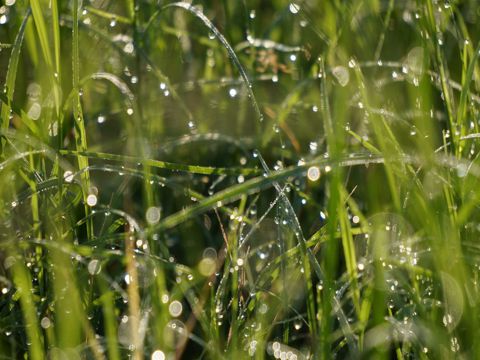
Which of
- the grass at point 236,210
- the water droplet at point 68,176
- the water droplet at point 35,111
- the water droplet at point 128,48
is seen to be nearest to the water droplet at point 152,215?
the grass at point 236,210

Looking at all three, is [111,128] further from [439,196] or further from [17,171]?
[439,196]

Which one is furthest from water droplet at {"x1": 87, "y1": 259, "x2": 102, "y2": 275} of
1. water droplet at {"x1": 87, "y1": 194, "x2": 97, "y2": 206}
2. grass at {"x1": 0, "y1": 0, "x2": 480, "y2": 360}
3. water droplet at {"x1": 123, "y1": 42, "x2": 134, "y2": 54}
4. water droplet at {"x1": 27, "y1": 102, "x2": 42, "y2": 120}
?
water droplet at {"x1": 123, "y1": 42, "x2": 134, "y2": 54}

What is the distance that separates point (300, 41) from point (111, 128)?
1.48 ft

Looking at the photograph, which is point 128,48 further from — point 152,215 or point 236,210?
point 152,215

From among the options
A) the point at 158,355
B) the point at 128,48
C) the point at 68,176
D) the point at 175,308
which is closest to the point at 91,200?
the point at 68,176

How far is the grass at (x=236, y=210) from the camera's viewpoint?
Answer: 2.86ft

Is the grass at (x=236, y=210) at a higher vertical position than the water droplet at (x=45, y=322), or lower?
higher

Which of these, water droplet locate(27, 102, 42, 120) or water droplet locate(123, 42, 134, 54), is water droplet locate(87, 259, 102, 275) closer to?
water droplet locate(27, 102, 42, 120)

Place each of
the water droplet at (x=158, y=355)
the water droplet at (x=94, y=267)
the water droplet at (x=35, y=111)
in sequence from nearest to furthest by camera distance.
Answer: the water droplet at (x=158, y=355) → the water droplet at (x=94, y=267) → the water droplet at (x=35, y=111)

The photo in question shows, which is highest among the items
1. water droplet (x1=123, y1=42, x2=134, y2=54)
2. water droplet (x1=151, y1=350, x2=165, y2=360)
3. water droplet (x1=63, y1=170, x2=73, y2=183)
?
water droplet (x1=123, y1=42, x2=134, y2=54)

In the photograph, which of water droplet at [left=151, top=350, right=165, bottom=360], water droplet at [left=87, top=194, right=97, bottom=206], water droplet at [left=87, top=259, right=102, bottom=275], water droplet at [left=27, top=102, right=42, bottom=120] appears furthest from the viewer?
water droplet at [left=27, top=102, right=42, bottom=120]

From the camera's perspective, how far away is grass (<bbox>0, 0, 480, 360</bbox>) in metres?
0.87

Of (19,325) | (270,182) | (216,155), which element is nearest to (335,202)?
(270,182)

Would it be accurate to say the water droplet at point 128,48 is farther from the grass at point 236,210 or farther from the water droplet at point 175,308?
the water droplet at point 175,308
